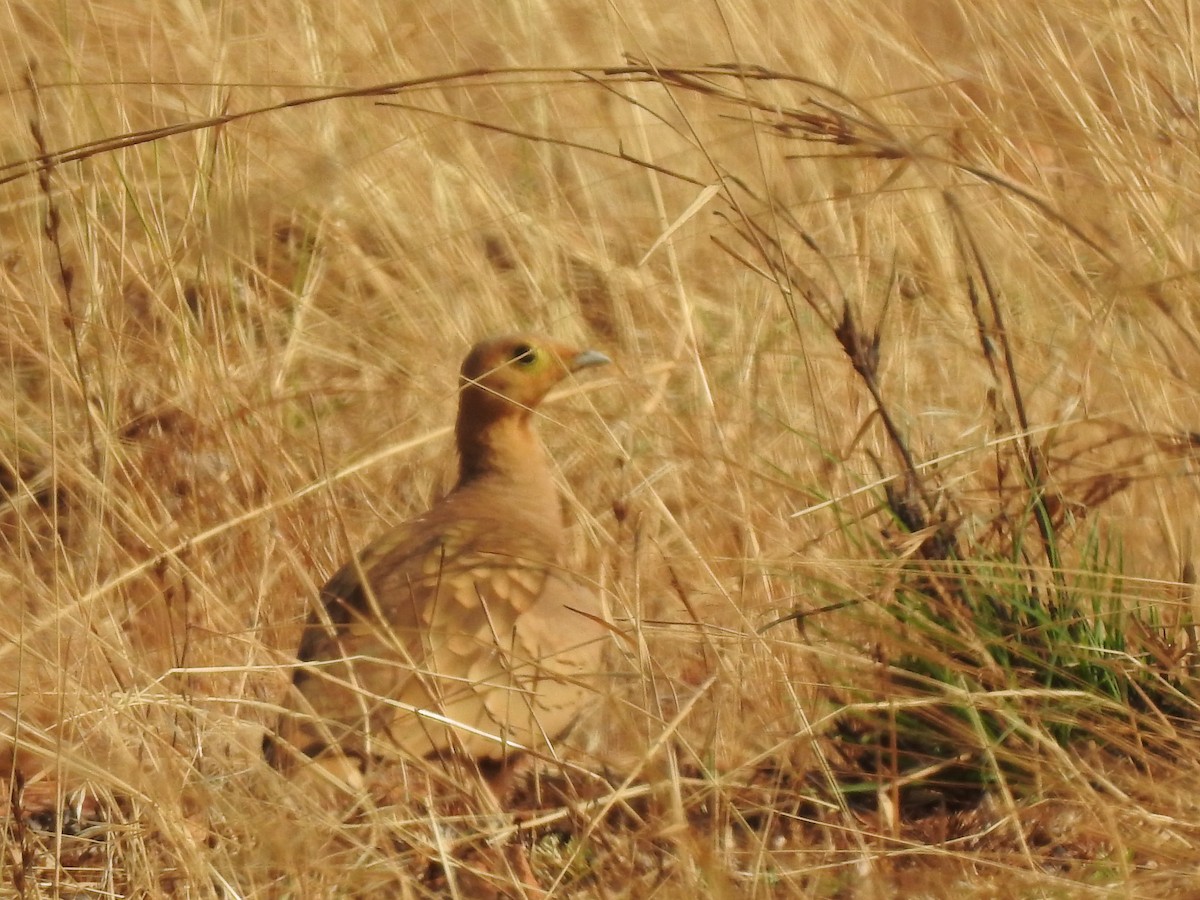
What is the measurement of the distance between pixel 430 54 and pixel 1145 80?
87.9 inches

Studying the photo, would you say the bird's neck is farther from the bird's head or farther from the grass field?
the grass field

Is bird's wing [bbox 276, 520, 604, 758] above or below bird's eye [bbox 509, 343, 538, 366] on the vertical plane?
below

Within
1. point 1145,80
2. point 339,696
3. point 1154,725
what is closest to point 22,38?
point 339,696

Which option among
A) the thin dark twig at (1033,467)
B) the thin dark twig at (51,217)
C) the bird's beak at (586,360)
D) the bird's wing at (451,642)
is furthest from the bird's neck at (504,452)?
the thin dark twig at (1033,467)

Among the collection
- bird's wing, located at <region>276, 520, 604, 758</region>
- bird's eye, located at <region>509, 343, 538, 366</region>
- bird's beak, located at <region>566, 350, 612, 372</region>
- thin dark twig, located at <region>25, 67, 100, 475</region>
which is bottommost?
bird's wing, located at <region>276, 520, 604, 758</region>

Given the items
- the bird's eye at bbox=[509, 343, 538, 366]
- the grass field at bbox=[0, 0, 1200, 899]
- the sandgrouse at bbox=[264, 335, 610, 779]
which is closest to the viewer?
the grass field at bbox=[0, 0, 1200, 899]

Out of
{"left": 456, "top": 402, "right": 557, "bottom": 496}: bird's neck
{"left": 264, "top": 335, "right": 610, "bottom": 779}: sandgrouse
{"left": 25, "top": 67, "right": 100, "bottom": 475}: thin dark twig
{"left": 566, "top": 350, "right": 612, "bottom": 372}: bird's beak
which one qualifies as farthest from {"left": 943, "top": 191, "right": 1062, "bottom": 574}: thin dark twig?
{"left": 25, "top": 67, "right": 100, "bottom": 475}: thin dark twig

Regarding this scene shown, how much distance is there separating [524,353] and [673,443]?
1.17 feet

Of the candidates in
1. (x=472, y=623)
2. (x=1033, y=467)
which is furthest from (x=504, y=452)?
(x=1033, y=467)

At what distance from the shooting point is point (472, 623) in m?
2.82

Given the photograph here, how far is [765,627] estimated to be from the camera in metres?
2.57

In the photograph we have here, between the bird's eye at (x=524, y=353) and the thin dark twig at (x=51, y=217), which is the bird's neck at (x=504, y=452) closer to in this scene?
the bird's eye at (x=524, y=353)

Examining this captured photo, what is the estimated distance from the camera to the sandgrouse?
99.0 inches

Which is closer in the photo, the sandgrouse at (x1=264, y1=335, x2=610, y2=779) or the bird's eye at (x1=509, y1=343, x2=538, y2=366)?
the sandgrouse at (x1=264, y1=335, x2=610, y2=779)
